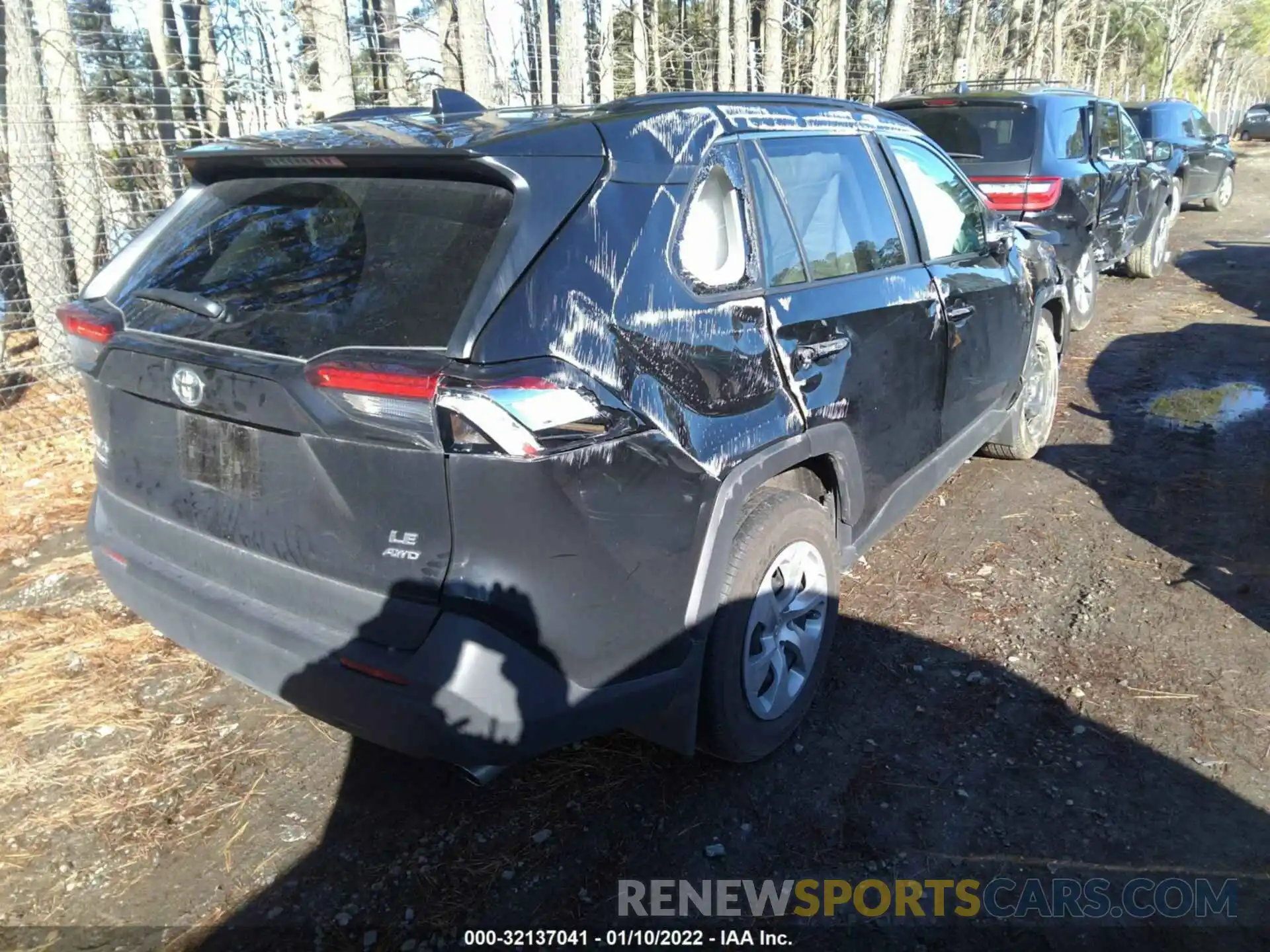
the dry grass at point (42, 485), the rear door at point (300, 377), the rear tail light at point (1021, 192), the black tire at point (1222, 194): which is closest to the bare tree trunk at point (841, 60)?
the black tire at point (1222, 194)

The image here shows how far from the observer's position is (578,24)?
934 centimetres

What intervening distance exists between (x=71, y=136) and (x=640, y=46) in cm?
774

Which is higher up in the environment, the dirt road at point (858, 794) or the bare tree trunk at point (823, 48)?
the bare tree trunk at point (823, 48)

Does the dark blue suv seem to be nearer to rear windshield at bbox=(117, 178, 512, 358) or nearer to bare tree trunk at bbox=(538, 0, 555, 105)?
bare tree trunk at bbox=(538, 0, 555, 105)

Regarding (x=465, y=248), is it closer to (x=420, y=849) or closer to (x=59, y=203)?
(x=420, y=849)

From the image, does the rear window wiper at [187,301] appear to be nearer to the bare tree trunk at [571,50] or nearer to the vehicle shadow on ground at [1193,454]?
the vehicle shadow on ground at [1193,454]

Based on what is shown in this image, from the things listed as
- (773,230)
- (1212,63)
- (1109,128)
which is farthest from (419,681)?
(1212,63)

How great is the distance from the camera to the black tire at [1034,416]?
5.21 m

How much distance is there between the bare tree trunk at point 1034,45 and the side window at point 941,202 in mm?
24039

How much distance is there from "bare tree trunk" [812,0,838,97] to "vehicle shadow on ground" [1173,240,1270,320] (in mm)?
5804

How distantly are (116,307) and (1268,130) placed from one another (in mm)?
43363

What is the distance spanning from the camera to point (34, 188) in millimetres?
6734

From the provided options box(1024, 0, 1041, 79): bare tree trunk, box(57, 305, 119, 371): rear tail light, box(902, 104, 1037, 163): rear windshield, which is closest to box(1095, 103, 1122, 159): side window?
box(902, 104, 1037, 163): rear windshield

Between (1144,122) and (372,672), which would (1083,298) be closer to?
(372,672)
